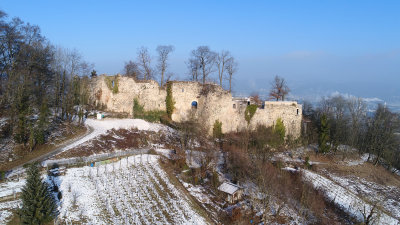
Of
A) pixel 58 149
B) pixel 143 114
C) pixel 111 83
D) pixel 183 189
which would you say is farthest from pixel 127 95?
pixel 183 189

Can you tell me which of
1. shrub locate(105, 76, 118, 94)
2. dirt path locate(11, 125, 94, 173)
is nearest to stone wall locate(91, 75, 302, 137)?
shrub locate(105, 76, 118, 94)

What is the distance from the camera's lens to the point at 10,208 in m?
12.8

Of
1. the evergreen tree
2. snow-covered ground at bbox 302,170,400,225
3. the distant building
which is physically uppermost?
the evergreen tree

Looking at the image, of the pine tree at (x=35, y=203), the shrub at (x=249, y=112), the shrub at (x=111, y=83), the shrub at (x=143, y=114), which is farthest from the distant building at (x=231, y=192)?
the shrub at (x=111, y=83)

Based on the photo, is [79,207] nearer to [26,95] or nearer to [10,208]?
[10,208]

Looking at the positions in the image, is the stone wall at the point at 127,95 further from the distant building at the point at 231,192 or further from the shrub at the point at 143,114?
the distant building at the point at 231,192

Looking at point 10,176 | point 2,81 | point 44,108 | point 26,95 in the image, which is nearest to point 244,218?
point 10,176

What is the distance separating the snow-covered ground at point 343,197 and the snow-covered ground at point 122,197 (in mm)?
13261

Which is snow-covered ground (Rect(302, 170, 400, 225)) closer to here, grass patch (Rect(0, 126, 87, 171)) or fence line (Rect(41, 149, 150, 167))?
fence line (Rect(41, 149, 150, 167))

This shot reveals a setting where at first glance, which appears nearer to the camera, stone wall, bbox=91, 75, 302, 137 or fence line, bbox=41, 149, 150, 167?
fence line, bbox=41, 149, 150, 167

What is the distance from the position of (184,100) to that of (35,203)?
19607mm

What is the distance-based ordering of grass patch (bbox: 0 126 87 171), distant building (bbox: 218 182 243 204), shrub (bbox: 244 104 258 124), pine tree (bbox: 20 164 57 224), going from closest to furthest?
1. pine tree (bbox: 20 164 57 224)
2. grass patch (bbox: 0 126 87 171)
3. distant building (bbox: 218 182 243 204)
4. shrub (bbox: 244 104 258 124)

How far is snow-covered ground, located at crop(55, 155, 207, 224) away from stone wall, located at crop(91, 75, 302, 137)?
449 inches

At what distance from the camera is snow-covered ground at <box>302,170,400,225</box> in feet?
65.3
